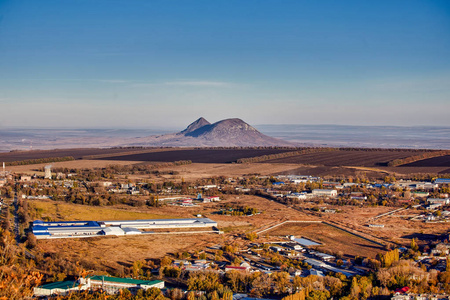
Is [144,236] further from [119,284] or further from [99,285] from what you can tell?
[99,285]

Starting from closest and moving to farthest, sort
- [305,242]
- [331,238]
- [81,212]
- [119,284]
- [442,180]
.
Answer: [119,284] → [305,242] → [331,238] → [81,212] → [442,180]

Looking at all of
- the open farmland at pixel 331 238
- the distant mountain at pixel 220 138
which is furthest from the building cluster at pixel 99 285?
the distant mountain at pixel 220 138

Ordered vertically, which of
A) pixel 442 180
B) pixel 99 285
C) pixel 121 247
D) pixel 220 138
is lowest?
pixel 121 247

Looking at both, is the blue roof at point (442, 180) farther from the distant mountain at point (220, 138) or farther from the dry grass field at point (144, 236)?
the distant mountain at point (220, 138)

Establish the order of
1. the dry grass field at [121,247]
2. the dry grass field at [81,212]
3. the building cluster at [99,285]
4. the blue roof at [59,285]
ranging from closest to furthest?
the building cluster at [99,285] → the blue roof at [59,285] → the dry grass field at [121,247] → the dry grass field at [81,212]

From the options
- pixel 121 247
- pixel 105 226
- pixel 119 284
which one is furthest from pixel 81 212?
pixel 119 284

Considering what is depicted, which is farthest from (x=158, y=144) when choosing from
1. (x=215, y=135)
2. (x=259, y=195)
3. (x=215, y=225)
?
(x=215, y=225)

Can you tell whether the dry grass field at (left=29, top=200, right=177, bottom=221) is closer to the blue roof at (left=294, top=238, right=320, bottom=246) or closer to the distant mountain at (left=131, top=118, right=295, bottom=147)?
the blue roof at (left=294, top=238, right=320, bottom=246)
